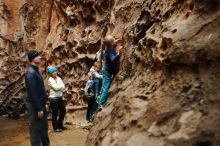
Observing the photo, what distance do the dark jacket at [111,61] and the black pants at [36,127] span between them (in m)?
1.10

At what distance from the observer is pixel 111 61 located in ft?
20.7

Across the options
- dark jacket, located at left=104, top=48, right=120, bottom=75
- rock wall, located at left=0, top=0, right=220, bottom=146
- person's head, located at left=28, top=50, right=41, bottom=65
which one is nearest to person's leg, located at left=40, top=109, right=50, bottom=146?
person's head, located at left=28, top=50, right=41, bottom=65

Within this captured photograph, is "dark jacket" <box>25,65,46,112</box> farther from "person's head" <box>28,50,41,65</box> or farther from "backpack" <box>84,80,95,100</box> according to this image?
"backpack" <box>84,80,95,100</box>

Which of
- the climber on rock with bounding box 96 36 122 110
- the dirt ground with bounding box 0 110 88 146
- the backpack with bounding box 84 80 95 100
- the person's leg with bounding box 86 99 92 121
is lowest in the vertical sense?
the dirt ground with bounding box 0 110 88 146

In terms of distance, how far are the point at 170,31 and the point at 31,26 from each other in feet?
37.7

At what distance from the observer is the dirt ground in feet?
29.2

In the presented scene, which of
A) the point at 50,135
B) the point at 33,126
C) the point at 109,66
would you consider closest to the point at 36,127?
the point at 33,126

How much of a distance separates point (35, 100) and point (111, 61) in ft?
3.92

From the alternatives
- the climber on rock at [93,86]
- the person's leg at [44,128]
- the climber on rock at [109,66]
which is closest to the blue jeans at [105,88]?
the climber on rock at [109,66]

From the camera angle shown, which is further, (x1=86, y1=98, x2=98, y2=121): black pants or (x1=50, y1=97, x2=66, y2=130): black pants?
(x1=86, y1=98, x2=98, y2=121): black pants

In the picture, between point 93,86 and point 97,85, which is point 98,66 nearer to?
point 97,85

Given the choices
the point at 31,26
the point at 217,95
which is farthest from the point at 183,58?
the point at 31,26

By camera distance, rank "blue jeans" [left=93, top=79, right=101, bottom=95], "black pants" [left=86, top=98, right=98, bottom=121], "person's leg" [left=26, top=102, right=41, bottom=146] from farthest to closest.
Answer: "black pants" [left=86, top=98, right=98, bottom=121], "blue jeans" [left=93, top=79, right=101, bottom=95], "person's leg" [left=26, top=102, right=41, bottom=146]

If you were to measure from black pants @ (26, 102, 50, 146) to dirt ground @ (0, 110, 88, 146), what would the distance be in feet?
7.04
